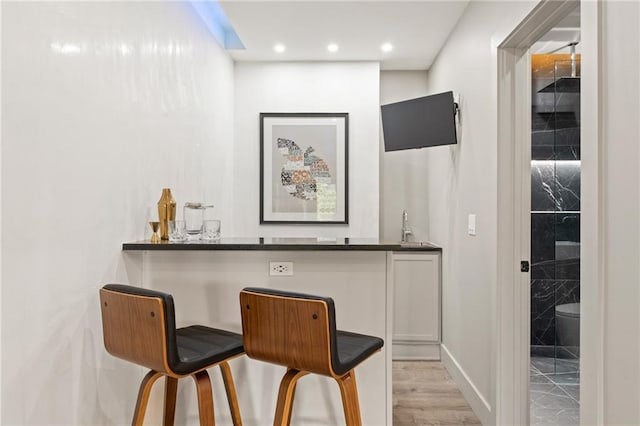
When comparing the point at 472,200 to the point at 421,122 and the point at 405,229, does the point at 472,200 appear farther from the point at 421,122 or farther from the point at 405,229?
the point at 405,229

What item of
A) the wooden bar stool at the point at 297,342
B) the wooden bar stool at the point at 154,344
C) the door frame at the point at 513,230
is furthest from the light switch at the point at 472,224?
the wooden bar stool at the point at 154,344

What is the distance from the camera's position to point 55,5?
159 cm

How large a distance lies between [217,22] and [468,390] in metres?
3.46

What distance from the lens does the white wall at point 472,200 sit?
8.14 ft

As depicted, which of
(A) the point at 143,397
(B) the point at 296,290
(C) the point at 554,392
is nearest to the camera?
(A) the point at 143,397

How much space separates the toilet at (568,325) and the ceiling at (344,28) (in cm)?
258

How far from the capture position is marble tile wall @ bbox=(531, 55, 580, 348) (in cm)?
395

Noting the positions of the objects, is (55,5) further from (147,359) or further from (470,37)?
(470,37)

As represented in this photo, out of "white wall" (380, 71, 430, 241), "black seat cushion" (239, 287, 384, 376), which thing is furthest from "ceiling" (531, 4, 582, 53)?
"black seat cushion" (239, 287, 384, 376)

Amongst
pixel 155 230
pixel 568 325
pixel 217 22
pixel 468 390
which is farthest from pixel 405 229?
pixel 155 230

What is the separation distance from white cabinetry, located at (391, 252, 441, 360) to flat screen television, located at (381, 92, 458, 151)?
101 centimetres

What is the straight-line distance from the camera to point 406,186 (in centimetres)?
446

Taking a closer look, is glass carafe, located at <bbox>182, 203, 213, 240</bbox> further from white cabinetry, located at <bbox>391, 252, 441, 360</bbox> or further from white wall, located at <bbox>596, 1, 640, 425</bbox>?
white cabinetry, located at <bbox>391, 252, 441, 360</bbox>

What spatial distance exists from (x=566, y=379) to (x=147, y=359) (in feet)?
11.0
